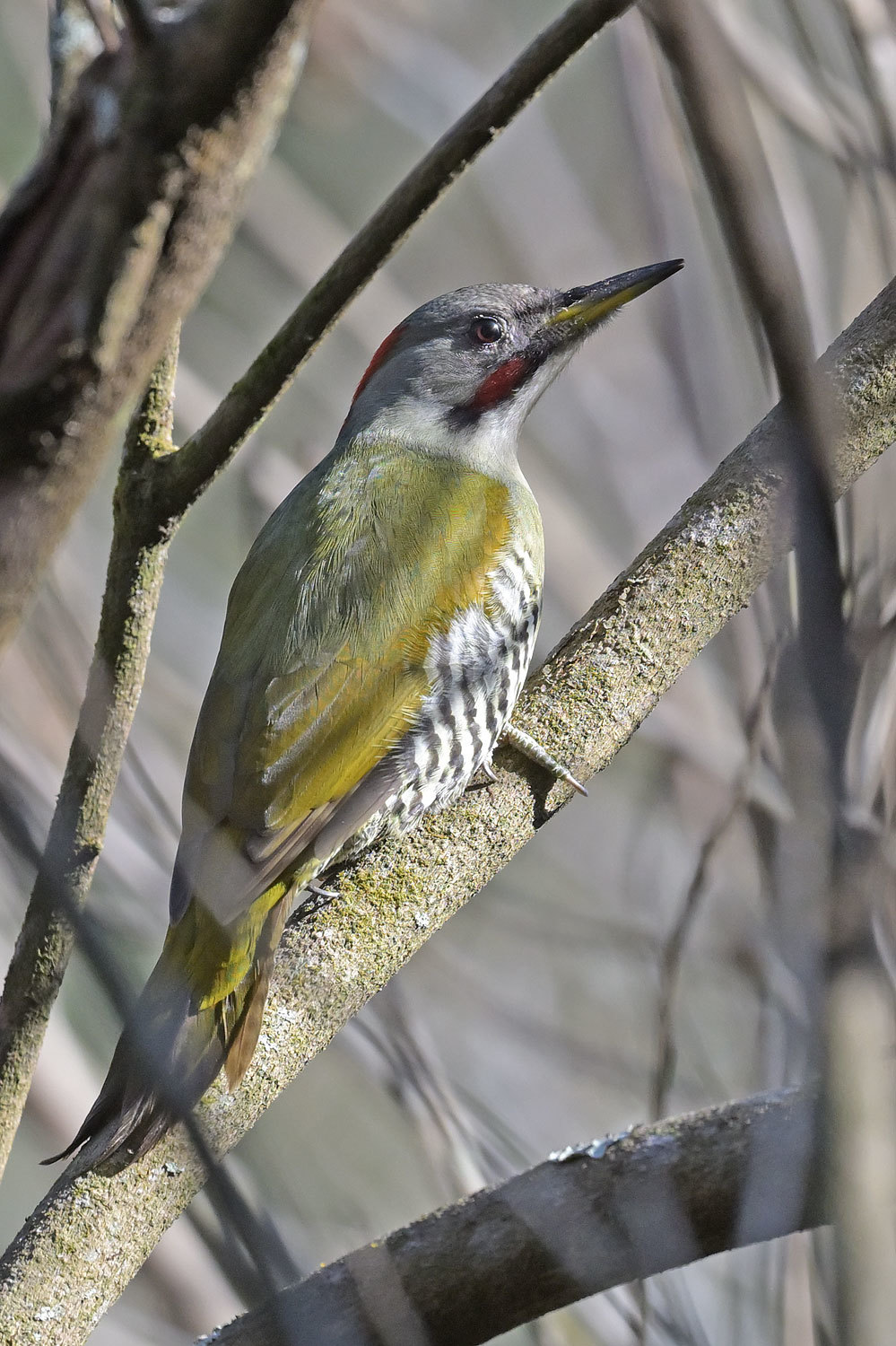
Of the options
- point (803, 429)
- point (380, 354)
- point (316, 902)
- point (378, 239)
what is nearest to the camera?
point (803, 429)

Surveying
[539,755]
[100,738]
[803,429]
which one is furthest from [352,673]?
[803,429]

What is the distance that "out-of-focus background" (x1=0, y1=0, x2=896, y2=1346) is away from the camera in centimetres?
312

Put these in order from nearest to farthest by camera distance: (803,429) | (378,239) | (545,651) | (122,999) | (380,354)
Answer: (122,999) → (803,429) → (378,239) → (380,354) → (545,651)

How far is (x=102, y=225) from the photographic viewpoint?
1.17 meters

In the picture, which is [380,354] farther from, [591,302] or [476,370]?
[591,302]

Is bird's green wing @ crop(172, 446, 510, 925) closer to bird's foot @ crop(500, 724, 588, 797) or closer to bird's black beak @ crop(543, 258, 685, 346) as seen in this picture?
bird's foot @ crop(500, 724, 588, 797)

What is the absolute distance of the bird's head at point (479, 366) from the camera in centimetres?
411

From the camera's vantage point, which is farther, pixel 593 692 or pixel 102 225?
pixel 593 692

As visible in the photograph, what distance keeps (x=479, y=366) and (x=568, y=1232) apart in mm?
2704

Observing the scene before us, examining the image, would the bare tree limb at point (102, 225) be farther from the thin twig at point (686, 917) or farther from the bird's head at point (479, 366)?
the bird's head at point (479, 366)

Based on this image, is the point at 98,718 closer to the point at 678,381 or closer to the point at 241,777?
the point at 241,777

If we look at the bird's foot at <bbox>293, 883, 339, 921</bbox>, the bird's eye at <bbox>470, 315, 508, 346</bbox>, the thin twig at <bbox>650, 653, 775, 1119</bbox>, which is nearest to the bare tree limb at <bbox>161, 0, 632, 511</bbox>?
the bird's foot at <bbox>293, 883, 339, 921</bbox>

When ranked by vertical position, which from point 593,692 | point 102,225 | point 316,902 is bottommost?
point 102,225

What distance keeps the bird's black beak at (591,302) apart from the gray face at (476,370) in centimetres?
2
